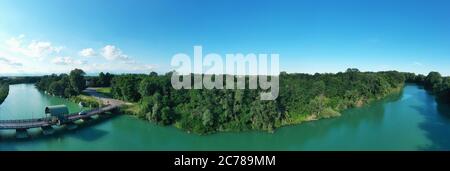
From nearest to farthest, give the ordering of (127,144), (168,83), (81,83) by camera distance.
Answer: (127,144)
(168,83)
(81,83)

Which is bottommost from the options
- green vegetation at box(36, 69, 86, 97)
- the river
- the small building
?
the river

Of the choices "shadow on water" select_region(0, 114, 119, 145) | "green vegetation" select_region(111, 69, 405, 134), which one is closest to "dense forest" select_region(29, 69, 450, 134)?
"green vegetation" select_region(111, 69, 405, 134)

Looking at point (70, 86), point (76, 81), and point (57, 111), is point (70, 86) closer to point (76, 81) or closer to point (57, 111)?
point (76, 81)

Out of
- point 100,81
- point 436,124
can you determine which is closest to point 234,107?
point 436,124

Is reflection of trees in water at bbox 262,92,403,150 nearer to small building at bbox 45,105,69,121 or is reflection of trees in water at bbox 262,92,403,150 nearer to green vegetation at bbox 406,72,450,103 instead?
green vegetation at bbox 406,72,450,103

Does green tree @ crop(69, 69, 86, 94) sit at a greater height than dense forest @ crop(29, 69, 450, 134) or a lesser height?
greater

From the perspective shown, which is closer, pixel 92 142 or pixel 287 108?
pixel 92 142
